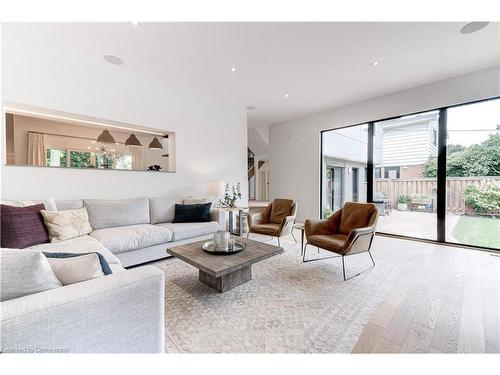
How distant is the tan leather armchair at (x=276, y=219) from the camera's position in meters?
3.35

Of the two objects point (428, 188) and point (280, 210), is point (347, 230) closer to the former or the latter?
point (280, 210)

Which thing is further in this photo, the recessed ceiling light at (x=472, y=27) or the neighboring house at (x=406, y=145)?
the neighboring house at (x=406, y=145)

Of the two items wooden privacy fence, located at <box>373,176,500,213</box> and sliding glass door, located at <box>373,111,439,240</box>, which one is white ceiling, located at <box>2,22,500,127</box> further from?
wooden privacy fence, located at <box>373,176,500,213</box>

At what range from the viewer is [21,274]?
33.6 inches

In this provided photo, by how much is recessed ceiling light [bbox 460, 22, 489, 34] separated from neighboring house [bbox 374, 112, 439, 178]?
1658mm

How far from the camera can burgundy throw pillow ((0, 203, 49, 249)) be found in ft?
6.54

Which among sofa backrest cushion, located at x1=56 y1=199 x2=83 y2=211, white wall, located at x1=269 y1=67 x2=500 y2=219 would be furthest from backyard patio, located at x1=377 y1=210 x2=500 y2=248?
sofa backrest cushion, located at x1=56 y1=199 x2=83 y2=211

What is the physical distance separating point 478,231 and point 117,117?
6181mm

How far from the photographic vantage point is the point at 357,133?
486 cm

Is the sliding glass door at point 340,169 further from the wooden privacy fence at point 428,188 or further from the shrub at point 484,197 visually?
the shrub at point 484,197

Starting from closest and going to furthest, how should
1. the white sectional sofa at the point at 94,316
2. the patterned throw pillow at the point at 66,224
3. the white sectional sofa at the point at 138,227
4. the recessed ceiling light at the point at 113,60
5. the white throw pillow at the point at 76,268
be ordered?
the white sectional sofa at the point at 94,316 < the white throw pillow at the point at 76,268 < the patterned throw pillow at the point at 66,224 < the white sectional sofa at the point at 138,227 < the recessed ceiling light at the point at 113,60

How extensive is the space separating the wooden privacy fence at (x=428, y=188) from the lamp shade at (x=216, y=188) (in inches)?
129

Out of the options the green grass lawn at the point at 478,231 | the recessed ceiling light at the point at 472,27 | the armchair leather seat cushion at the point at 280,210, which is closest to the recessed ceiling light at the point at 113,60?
the armchair leather seat cushion at the point at 280,210
